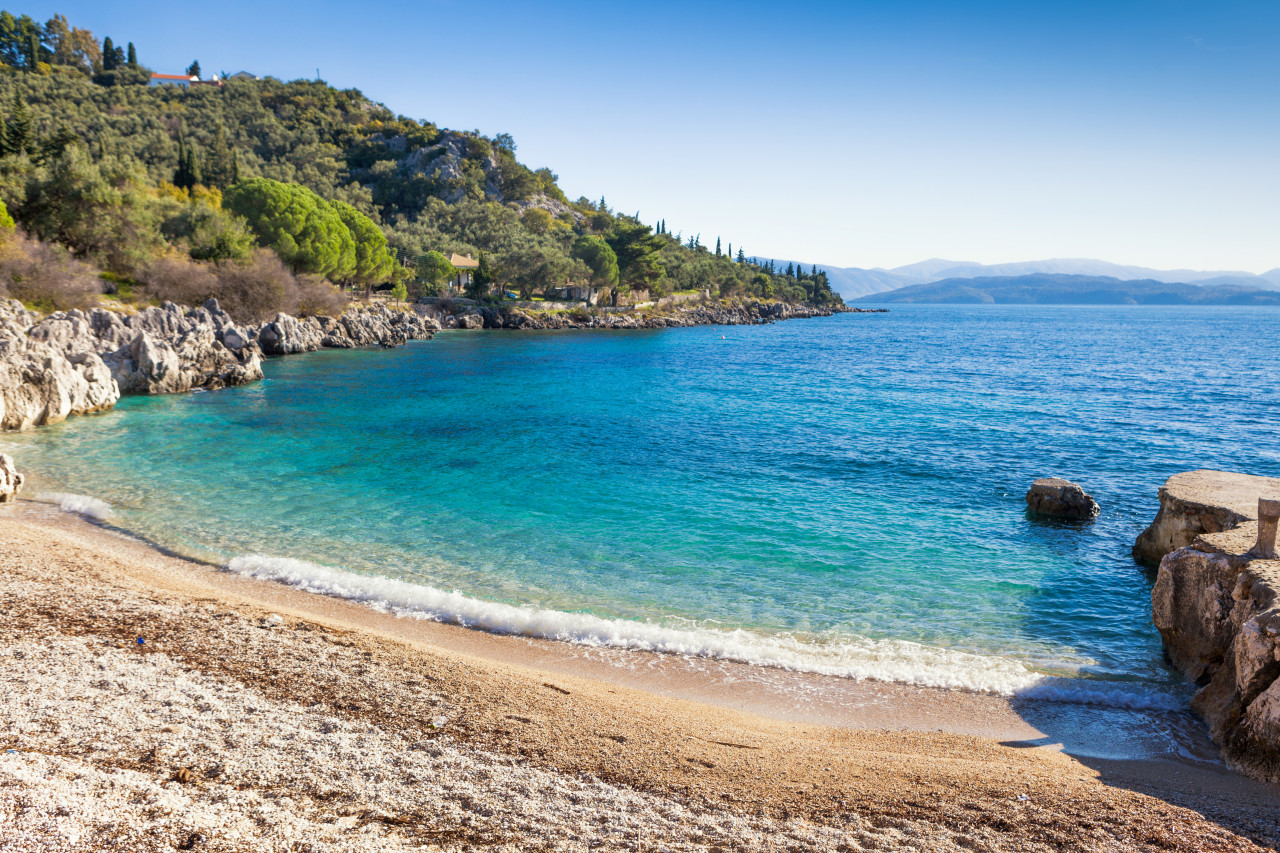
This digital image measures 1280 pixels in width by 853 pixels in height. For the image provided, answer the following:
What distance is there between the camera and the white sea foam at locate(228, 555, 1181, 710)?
1057 cm

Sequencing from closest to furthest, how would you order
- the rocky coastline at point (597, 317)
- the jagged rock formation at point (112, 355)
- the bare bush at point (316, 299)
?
the jagged rock formation at point (112, 355)
the bare bush at point (316, 299)
the rocky coastline at point (597, 317)

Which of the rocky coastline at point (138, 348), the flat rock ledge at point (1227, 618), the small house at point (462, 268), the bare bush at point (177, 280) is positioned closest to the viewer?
the flat rock ledge at point (1227, 618)

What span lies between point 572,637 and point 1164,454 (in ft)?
88.9

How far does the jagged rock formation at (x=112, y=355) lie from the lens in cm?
2655

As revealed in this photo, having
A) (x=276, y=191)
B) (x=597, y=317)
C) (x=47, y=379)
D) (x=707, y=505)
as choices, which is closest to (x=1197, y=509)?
(x=707, y=505)

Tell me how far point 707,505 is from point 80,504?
1712cm

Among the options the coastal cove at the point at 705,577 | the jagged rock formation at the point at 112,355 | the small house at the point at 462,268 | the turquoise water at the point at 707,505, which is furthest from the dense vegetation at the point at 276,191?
the coastal cove at the point at 705,577

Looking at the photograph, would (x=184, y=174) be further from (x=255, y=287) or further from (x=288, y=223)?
(x=255, y=287)

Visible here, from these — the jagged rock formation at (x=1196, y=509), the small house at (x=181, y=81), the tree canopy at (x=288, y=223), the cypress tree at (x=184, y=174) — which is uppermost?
the small house at (x=181, y=81)

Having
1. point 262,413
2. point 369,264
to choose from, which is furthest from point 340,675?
point 369,264

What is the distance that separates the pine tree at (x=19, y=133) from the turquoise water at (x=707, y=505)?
32970mm

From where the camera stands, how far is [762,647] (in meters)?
11.6

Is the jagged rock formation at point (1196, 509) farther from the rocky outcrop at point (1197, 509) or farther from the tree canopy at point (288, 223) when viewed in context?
the tree canopy at point (288, 223)

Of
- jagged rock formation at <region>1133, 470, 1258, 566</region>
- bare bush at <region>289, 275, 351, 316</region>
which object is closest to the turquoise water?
jagged rock formation at <region>1133, 470, 1258, 566</region>
